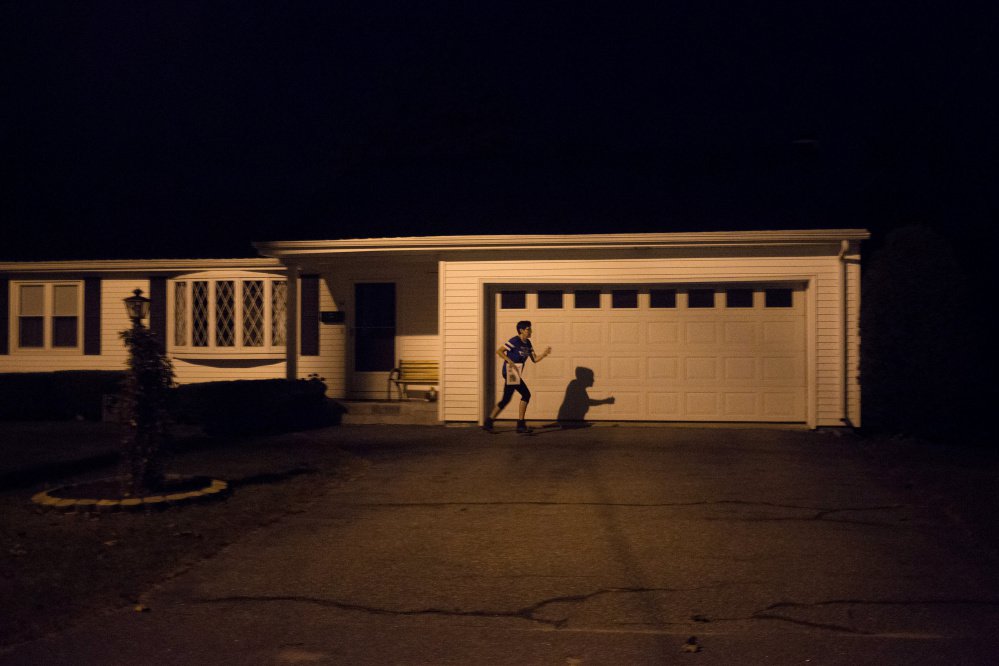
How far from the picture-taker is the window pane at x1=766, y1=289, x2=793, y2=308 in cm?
1372

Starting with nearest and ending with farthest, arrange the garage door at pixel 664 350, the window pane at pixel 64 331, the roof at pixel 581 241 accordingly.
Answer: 1. the roof at pixel 581 241
2. the garage door at pixel 664 350
3. the window pane at pixel 64 331

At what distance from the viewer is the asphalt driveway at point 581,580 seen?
4.97 metres

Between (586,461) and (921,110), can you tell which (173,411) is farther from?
(921,110)

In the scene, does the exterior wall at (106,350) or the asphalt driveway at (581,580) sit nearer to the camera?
the asphalt driveway at (581,580)

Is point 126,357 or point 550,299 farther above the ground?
point 550,299

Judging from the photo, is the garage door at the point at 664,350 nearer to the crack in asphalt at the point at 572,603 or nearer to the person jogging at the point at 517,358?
the person jogging at the point at 517,358

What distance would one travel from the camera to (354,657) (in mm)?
4848

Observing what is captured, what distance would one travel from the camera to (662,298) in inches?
549

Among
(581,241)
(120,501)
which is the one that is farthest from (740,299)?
(120,501)

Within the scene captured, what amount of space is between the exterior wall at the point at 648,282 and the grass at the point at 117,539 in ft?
11.8

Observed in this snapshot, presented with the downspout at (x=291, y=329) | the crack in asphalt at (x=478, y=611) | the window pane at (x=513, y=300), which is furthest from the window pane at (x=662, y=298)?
the crack in asphalt at (x=478, y=611)

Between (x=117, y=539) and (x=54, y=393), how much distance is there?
10.1 meters

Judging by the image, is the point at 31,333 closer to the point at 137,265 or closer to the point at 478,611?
the point at 137,265

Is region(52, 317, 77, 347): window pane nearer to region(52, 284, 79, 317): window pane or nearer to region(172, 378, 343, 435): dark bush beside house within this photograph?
region(52, 284, 79, 317): window pane
